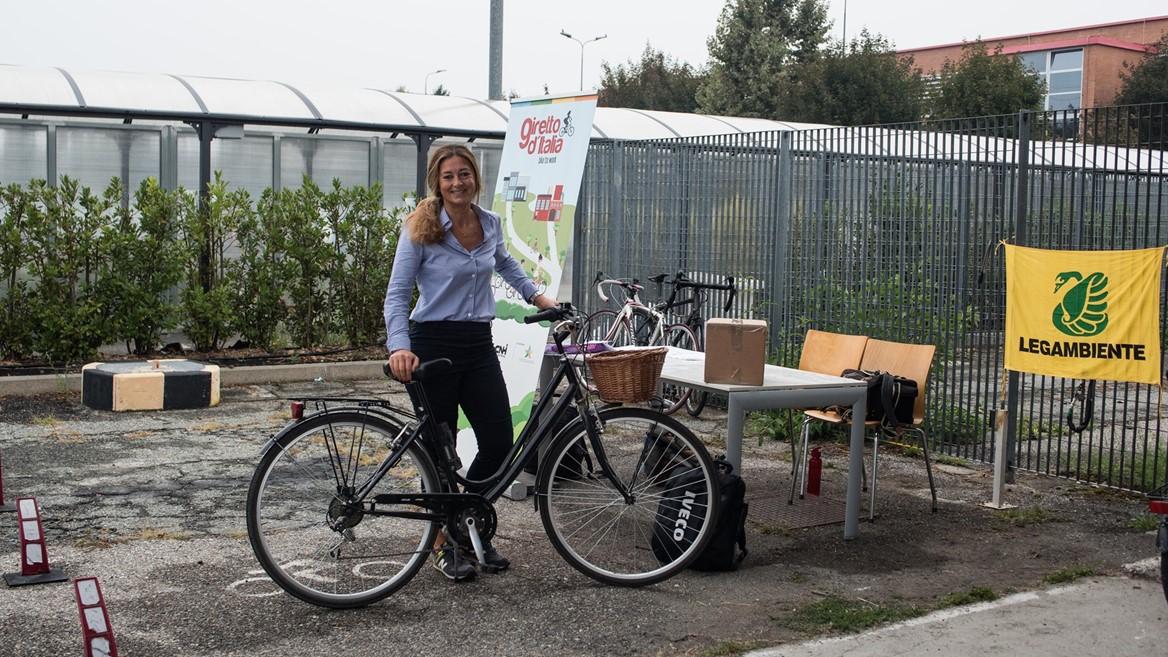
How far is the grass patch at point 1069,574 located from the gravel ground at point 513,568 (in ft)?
0.08

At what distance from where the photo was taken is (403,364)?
16.1 feet

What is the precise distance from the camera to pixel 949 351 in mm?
8234

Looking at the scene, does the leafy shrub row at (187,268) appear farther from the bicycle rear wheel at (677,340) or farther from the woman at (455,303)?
the woman at (455,303)

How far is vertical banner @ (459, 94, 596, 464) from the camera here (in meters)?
6.73

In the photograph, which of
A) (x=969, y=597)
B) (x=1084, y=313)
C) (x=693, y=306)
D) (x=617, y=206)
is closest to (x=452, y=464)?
(x=969, y=597)

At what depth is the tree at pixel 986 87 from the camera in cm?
4841

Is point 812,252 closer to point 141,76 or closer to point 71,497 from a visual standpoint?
point 71,497

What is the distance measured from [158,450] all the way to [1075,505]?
583 centimetres

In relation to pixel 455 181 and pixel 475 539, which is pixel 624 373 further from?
pixel 455 181

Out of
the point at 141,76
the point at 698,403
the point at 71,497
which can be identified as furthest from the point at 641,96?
the point at 71,497

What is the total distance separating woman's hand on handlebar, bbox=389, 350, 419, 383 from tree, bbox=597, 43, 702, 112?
55.3 meters

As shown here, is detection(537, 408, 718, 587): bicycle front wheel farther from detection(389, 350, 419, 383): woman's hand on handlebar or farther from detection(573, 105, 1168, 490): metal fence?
detection(573, 105, 1168, 490): metal fence

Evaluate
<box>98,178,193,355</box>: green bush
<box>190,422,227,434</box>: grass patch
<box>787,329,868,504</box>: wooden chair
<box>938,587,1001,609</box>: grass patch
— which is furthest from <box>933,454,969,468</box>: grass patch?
<box>98,178,193,355</box>: green bush

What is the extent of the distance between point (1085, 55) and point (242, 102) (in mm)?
61937
